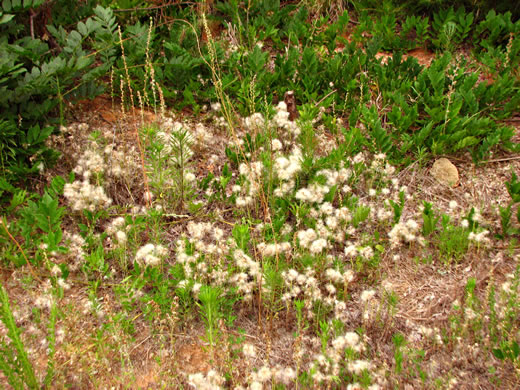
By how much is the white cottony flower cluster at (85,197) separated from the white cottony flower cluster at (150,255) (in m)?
0.65

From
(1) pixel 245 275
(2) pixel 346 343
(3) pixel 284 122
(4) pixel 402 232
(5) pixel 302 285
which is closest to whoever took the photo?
(2) pixel 346 343

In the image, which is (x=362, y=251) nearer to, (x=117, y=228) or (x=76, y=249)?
(x=117, y=228)

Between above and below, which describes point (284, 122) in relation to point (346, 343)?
above

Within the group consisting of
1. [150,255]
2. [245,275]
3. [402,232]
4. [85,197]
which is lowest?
[402,232]

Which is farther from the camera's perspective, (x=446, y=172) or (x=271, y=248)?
(x=446, y=172)

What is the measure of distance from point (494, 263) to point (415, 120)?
5.62ft

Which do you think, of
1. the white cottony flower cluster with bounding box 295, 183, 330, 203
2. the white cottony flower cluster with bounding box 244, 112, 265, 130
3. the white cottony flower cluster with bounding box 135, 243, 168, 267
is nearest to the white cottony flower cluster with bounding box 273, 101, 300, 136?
the white cottony flower cluster with bounding box 244, 112, 265, 130

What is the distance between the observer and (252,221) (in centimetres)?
→ 368

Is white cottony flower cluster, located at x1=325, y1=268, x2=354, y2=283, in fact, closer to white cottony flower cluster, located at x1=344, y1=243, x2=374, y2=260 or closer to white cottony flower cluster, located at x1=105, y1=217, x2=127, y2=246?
white cottony flower cluster, located at x1=344, y1=243, x2=374, y2=260

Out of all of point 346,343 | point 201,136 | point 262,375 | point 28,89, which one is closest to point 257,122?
point 201,136

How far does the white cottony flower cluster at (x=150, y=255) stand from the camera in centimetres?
302

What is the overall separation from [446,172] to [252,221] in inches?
74.7

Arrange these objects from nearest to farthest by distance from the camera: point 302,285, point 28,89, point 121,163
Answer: point 302,285 < point 28,89 < point 121,163

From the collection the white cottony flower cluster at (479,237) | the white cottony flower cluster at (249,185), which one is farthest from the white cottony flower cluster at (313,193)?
the white cottony flower cluster at (479,237)
